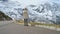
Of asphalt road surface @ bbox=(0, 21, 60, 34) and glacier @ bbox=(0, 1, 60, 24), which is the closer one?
asphalt road surface @ bbox=(0, 21, 60, 34)

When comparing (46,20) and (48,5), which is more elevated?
(48,5)

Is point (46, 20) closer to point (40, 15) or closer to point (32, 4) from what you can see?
point (40, 15)

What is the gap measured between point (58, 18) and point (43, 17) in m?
0.63

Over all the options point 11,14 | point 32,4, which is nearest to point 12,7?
point 11,14

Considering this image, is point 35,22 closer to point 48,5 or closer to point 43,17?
point 43,17

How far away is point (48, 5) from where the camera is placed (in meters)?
6.07

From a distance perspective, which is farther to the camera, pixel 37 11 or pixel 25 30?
pixel 37 11

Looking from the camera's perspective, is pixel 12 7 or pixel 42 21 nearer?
pixel 42 21

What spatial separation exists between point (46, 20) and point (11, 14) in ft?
5.03

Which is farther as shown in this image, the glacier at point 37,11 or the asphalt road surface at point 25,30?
the glacier at point 37,11

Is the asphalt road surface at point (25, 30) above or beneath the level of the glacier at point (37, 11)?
beneath

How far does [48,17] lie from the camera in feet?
19.8

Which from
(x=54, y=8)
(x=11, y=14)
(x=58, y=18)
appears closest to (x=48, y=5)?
(x=54, y=8)

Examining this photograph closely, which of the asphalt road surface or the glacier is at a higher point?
the glacier
